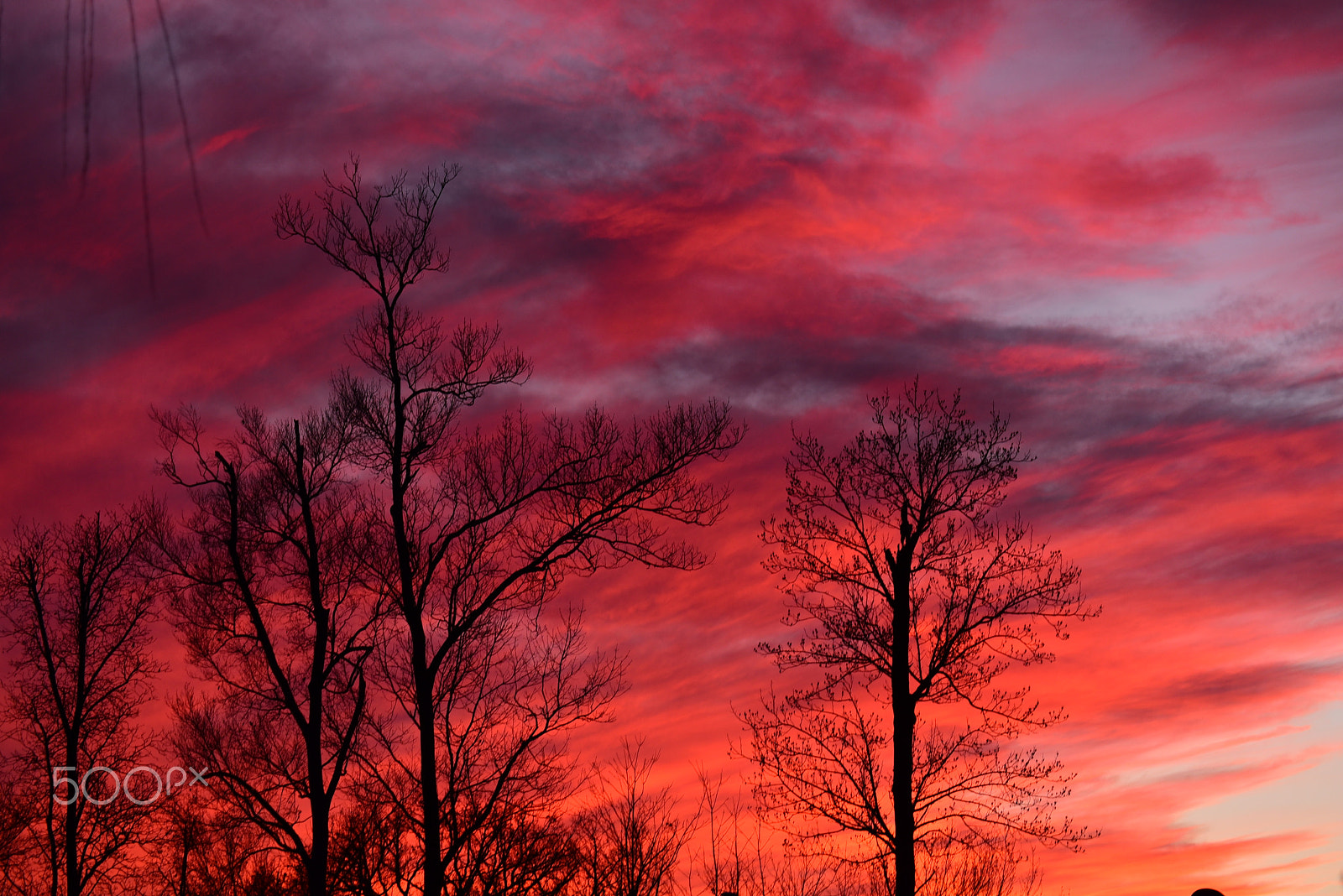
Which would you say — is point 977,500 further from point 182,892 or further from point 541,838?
point 182,892

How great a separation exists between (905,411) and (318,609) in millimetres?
11574

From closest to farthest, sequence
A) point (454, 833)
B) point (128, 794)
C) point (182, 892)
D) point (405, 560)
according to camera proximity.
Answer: point (405, 560) < point (454, 833) < point (128, 794) < point (182, 892)

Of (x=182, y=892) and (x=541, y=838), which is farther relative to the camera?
A: (x=182, y=892)

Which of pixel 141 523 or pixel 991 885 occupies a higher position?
pixel 141 523

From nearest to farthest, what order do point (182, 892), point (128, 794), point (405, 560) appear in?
1. point (405, 560)
2. point (128, 794)
3. point (182, 892)

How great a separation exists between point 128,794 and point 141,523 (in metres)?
9.84

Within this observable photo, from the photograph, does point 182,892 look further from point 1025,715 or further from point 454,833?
point 1025,715

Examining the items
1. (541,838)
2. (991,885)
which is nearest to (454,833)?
(541,838)

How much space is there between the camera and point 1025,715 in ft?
66.3

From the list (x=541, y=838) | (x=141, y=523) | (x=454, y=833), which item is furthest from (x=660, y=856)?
(x=141, y=523)

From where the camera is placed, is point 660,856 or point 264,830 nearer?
point 264,830

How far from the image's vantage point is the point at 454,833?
21203 mm

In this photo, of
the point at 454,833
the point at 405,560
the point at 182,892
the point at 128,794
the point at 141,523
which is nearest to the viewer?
the point at 405,560

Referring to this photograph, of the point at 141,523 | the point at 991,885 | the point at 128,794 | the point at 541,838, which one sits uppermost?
the point at 141,523
